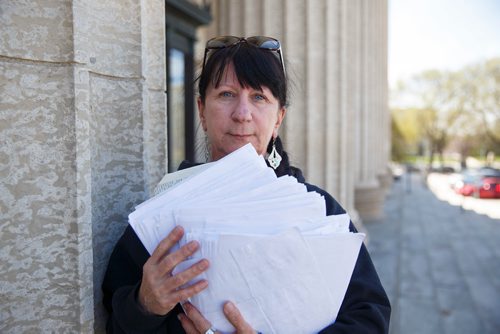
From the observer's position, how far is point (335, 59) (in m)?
6.82

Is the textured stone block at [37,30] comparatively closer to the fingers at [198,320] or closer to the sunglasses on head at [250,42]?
the sunglasses on head at [250,42]

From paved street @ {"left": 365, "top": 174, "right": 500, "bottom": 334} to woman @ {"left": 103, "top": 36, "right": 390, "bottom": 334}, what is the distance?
4287 mm

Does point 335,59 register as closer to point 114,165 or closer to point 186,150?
point 186,150

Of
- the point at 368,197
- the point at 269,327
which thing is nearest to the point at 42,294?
the point at 269,327

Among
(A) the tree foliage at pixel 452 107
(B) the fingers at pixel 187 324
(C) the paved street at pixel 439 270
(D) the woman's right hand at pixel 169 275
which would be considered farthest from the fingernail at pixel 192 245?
(A) the tree foliage at pixel 452 107

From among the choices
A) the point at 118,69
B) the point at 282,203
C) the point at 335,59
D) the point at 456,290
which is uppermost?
the point at 335,59

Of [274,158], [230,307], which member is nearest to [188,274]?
[230,307]

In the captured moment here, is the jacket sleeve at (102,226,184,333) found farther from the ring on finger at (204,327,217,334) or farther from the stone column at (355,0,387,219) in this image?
the stone column at (355,0,387,219)

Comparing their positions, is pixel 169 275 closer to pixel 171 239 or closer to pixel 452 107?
pixel 171 239

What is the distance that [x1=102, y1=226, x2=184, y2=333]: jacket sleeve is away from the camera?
141 cm

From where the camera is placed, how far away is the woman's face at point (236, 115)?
166 cm

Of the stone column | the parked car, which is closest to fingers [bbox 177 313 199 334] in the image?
the stone column

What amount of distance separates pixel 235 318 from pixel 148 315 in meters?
0.31

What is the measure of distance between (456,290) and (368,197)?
6.13 metres
